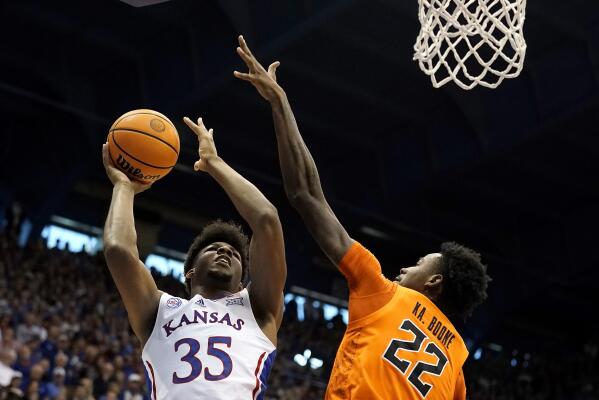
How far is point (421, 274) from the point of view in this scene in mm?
4082

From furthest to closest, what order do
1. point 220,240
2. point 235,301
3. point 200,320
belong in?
point 220,240, point 235,301, point 200,320

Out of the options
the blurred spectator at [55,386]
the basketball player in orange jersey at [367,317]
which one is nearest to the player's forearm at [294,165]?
the basketball player in orange jersey at [367,317]

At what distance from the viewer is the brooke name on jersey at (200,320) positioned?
3.71 m

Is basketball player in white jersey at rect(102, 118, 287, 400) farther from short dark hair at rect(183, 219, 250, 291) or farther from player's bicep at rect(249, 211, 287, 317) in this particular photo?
short dark hair at rect(183, 219, 250, 291)

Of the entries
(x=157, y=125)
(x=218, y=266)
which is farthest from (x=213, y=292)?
(x=157, y=125)

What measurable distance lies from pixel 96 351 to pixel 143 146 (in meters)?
7.72

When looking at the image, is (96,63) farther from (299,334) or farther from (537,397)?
(537,397)

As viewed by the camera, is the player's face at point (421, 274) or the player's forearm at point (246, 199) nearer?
the player's forearm at point (246, 199)

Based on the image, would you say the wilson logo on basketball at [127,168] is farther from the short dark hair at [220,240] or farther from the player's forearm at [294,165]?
the player's forearm at [294,165]

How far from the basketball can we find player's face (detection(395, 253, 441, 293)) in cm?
113

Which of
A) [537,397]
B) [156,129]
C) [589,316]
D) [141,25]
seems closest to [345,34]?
[141,25]

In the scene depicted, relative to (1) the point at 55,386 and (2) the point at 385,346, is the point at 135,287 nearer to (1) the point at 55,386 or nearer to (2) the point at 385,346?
(2) the point at 385,346

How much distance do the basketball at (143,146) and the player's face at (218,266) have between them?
0.39m

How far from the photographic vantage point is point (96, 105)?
1736 cm
